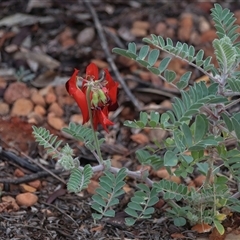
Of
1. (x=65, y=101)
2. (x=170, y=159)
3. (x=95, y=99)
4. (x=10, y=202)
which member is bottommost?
(x=65, y=101)

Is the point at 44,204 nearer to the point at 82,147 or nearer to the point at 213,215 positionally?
the point at 82,147

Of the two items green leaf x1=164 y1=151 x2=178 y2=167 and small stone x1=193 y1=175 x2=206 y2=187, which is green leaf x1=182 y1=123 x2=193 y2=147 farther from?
small stone x1=193 y1=175 x2=206 y2=187

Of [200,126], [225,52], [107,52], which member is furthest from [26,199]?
[107,52]

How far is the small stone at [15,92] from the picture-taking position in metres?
2.59

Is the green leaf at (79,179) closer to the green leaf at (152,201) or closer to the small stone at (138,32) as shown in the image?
the green leaf at (152,201)

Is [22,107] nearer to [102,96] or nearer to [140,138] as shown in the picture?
[140,138]

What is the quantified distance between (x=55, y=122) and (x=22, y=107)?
0.53ft

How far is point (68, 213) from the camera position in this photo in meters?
2.00

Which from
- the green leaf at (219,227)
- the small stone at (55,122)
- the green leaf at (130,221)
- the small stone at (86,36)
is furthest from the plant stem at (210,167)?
the small stone at (86,36)

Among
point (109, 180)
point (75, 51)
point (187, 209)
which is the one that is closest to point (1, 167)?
point (109, 180)

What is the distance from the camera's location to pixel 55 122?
2467 mm

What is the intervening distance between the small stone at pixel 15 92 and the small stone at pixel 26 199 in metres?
0.64

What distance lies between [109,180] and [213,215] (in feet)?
0.97

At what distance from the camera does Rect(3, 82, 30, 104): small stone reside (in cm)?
259
